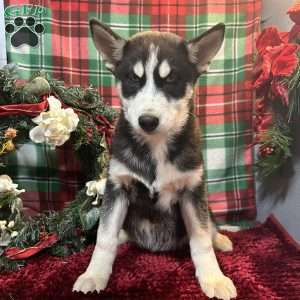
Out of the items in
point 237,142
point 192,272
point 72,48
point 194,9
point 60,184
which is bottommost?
point 192,272

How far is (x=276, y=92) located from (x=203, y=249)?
2.75ft

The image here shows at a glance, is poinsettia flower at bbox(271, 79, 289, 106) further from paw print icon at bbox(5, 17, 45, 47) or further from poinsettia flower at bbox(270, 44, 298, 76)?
paw print icon at bbox(5, 17, 45, 47)

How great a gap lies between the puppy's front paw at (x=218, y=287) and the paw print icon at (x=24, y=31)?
4.50ft

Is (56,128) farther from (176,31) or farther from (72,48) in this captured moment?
(176,31)

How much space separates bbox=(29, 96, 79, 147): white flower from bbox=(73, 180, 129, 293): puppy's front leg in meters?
0.30

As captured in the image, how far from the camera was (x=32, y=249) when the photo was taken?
71.9 inches

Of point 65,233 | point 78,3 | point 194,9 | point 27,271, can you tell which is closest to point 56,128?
point 65,233

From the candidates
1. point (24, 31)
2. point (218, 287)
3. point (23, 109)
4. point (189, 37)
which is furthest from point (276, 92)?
point (24, 31)

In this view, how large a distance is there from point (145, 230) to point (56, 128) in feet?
1.80

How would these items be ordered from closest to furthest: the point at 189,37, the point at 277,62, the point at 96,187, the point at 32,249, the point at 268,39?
the point at 32,249
the point at 96,187
the point at 277,62
the point at 268,39
the point at 189,37

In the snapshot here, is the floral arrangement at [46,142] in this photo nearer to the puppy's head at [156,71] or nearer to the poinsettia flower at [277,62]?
the puppy's head at [156,71]

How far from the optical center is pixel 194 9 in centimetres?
228

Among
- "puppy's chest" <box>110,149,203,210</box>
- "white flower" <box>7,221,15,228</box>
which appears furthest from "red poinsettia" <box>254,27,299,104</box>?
"white flower" <box>7,221,15,228</box>

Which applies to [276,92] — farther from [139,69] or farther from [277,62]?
[139,69]
